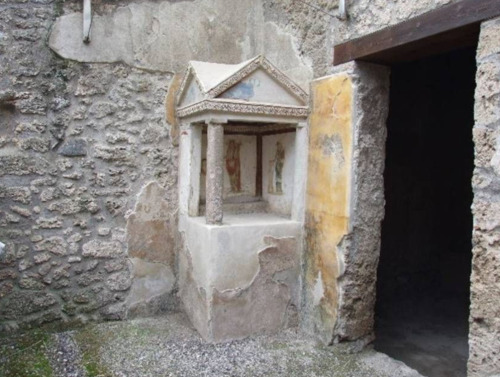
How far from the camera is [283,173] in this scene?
3.81 meters

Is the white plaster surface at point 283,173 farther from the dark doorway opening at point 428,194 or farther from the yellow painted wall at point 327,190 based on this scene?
the dark doorway opening at point 428,194

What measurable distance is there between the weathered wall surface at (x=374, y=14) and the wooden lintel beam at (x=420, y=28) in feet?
0.15

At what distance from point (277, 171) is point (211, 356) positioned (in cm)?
150

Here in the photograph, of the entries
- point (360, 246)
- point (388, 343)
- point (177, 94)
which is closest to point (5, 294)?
point (177, 94)

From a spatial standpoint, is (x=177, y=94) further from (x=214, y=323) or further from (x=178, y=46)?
(x=214, y=323)

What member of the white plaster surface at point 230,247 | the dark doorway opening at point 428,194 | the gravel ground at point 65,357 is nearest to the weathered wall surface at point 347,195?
the white plaster surface at point 230,247

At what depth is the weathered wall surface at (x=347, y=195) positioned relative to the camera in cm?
310

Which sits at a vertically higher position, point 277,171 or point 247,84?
point 247,84

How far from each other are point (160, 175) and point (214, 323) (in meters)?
1.23

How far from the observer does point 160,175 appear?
12.5 ft

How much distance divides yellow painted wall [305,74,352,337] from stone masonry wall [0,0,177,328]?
Result: 1.17 m

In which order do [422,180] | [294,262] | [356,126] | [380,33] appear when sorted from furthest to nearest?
[422,180], [294,262], [356,126], [380,33]

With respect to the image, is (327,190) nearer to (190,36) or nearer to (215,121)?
(215,121)

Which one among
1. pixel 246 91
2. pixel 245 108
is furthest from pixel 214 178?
pixel 246 91
